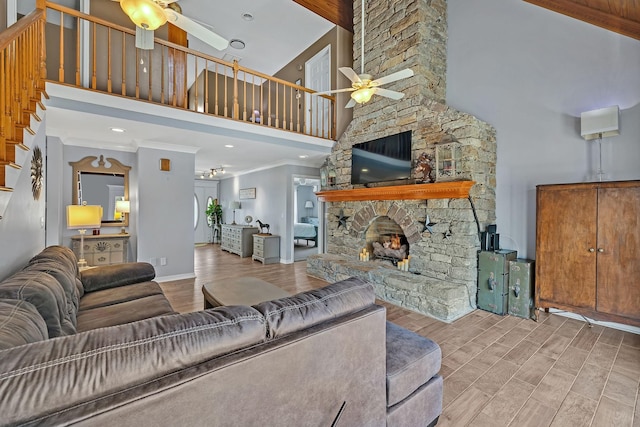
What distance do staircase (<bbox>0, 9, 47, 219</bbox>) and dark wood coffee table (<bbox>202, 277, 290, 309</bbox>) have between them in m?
1.51

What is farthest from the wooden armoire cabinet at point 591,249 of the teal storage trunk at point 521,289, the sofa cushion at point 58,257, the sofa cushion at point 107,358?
the sofa cushion at point 58,257

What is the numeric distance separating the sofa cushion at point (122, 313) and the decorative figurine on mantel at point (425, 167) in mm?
3409

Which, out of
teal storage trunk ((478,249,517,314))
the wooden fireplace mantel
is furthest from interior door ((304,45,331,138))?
teal storage trunk ((478,249,517,314))

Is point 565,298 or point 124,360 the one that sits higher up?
point 124,360

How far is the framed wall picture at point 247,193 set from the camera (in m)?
7.89

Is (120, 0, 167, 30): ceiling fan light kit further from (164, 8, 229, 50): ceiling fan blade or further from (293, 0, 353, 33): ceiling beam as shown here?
(293, 0, 353, 33): ceiling beam

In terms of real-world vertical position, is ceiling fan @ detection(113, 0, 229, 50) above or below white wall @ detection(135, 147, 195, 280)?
above

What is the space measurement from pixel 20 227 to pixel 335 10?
600 centimetres

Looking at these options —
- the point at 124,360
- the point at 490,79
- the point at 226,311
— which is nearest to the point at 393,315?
the point at 226,311

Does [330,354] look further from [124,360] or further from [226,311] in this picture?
[124,360]

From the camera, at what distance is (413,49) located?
4.17 meters

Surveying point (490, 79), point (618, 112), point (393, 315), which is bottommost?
point (393, 315)

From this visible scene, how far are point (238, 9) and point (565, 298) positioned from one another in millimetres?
6779

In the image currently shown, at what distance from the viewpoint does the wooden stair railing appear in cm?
180
